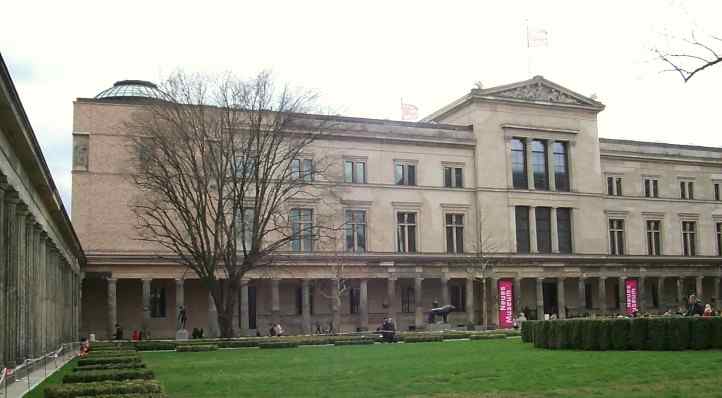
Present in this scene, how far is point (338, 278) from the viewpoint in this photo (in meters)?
61.9

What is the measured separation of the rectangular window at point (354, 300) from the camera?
69.2 meters

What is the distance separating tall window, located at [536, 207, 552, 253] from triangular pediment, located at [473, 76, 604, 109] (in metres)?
9.81

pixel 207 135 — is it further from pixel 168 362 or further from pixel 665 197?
pixel 665 197

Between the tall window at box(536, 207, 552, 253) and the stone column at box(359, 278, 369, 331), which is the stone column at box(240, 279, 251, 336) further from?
the tall window at box(536, 207, 552, 253)

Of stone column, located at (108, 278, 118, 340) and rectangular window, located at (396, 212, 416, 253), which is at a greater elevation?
rectangular window, located at (396, 212, 416, 253)

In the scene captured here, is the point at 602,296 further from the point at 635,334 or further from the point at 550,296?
the point at 635,334

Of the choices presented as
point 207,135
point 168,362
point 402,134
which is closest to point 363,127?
point 402,134

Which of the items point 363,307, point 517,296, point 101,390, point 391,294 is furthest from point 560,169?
point 101,390

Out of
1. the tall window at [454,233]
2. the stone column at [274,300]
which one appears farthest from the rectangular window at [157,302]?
the tall window at [454,233]

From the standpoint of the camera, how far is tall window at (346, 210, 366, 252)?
67.4 meters

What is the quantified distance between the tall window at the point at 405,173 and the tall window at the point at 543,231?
1197 centimetres

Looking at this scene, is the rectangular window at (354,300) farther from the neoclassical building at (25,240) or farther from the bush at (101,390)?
the bush at (101,390)

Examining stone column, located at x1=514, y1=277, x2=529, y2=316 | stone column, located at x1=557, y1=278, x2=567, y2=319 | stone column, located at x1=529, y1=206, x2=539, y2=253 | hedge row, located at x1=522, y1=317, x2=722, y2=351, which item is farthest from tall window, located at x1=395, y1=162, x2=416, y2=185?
hedge row, located at x1=522, y1=317, x2=722, y2=351

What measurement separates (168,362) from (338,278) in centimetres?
3034
